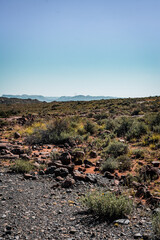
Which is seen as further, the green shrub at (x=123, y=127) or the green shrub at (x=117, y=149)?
the green shrub at (x=123, y=127)

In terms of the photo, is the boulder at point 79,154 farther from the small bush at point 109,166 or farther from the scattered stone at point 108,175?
the scattered stone at point 108,175

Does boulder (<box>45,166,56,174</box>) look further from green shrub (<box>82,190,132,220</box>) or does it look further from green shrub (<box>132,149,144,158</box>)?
green shrub (<box>132,149,144,158</box>)

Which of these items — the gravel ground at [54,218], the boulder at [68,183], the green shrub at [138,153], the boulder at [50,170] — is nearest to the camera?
the gravel ground at [54,218]

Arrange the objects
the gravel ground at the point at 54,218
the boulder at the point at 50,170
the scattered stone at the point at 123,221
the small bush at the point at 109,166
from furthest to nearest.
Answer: the small bush at the point at 109,166, the boulder at the point at 50,170, the scattered stone at the point at 123,221, the gravel ground at the point at 54,218

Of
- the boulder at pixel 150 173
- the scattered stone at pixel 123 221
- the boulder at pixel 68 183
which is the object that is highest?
the boulder at pixel 150 173

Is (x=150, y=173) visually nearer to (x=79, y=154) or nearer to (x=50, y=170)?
(x=79, y=154)

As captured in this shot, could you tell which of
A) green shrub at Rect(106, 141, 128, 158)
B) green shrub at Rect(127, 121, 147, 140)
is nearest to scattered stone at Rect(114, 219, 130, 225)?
green shrub at Rect(106, 141, 128, 158)

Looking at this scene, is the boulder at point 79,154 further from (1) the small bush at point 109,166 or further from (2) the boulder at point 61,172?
(2) the boulder at point 61,172

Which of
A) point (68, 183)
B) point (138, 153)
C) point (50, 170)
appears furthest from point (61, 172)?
point (138, 153)

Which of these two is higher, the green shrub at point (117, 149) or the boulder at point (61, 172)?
the green shrub at point (117, 149)

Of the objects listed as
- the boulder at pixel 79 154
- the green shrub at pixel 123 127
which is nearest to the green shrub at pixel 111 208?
the boulder at pixel 79 154

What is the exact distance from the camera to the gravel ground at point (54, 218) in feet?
10.8

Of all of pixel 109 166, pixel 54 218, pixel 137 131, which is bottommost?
pixel 54 218

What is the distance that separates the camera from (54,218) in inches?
153
